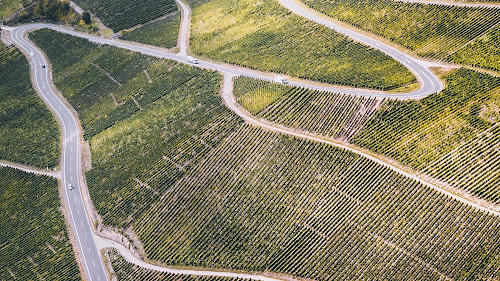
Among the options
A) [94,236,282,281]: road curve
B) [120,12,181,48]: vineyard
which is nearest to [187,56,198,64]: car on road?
[120,12,181,48]: vineyard

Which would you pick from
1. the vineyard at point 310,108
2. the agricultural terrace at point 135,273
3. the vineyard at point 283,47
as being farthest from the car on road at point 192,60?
the agricultural terrace at point 135,273

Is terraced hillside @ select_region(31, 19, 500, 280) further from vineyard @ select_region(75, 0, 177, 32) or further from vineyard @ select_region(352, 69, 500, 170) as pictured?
vineyard @ select_region(75, 0, 177, 32)

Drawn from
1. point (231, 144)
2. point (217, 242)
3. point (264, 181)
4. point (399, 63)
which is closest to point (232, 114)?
point (231, 144)

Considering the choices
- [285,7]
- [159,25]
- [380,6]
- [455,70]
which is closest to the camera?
[455,70]

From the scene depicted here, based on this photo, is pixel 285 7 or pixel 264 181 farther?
pixel 285 7

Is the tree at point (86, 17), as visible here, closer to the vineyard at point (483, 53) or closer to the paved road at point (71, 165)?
the paved road at point (71, 165)

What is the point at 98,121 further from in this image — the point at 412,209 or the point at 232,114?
the point at 412,209
